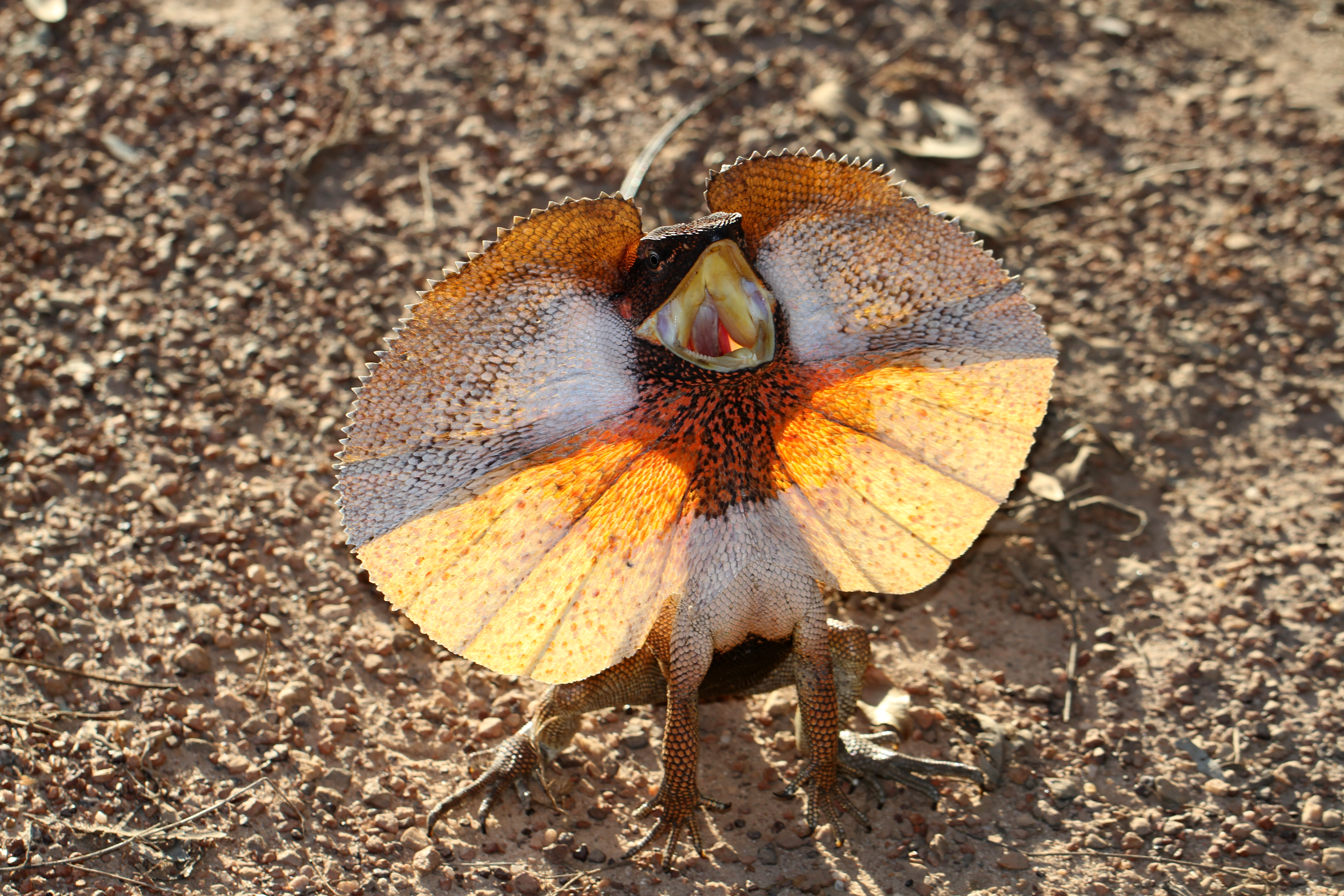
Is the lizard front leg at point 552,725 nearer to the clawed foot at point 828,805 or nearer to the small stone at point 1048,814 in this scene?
the clawed foot at point 828,805

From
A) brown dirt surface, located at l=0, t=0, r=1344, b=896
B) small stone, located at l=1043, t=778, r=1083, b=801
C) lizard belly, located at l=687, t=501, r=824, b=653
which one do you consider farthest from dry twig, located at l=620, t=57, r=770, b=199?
small stone, located at l=1043, t=778, r=1083, b=801

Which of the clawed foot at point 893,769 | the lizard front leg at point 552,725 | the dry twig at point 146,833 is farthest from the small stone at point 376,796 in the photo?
the clawed foot at point 893,769

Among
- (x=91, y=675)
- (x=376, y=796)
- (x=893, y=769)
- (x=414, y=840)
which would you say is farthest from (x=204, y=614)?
(x=893, y=769)

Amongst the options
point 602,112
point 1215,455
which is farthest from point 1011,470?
point 602,112

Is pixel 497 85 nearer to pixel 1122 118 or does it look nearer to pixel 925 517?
pixel 1122 118

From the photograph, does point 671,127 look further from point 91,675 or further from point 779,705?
point 91,675

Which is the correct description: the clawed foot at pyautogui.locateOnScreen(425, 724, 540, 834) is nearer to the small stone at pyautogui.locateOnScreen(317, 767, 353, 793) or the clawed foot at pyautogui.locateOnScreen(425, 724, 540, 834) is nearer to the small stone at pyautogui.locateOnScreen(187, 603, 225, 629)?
the small stone at pyautogui.locateOnScreen(317, 767, 353, 793)
